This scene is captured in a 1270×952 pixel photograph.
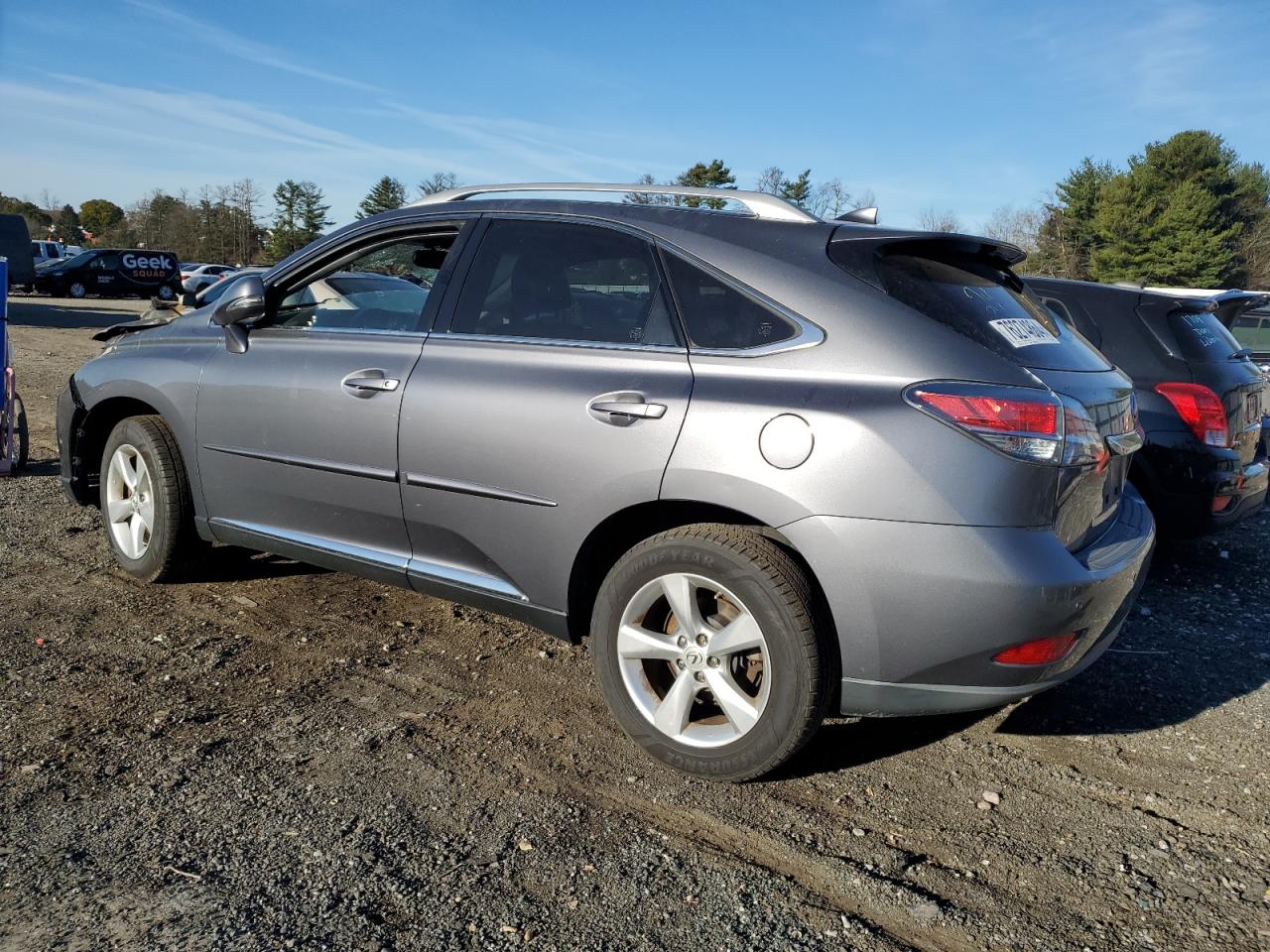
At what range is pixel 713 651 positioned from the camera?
10.2 feet

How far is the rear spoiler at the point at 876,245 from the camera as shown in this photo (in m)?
3.12

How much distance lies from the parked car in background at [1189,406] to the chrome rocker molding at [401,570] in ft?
11.2

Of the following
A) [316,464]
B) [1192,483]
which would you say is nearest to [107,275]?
[316,464]

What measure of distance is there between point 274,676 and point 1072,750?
9.39ft

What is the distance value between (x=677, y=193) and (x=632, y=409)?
919 millimetres

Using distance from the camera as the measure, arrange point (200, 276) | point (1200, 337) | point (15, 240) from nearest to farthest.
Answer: point (1200, 337), point (15, 240), point (200, 276)

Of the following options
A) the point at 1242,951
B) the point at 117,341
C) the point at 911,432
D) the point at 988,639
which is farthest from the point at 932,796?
the point at 117,341

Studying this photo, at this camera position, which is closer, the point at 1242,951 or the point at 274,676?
the point at 1242,951

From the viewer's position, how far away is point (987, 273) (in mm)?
3529

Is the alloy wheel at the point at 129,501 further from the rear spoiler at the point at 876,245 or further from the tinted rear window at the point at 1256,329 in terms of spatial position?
the tinted rear window at the point at 1256,329

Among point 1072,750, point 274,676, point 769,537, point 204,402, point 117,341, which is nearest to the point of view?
point 769,537

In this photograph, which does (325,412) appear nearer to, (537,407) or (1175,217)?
(537,407)

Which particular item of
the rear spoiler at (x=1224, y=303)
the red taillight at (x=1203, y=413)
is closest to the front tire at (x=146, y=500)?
the red taillight at (x=1203, y=413)

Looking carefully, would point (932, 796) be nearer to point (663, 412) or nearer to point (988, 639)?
point (988, 639)
